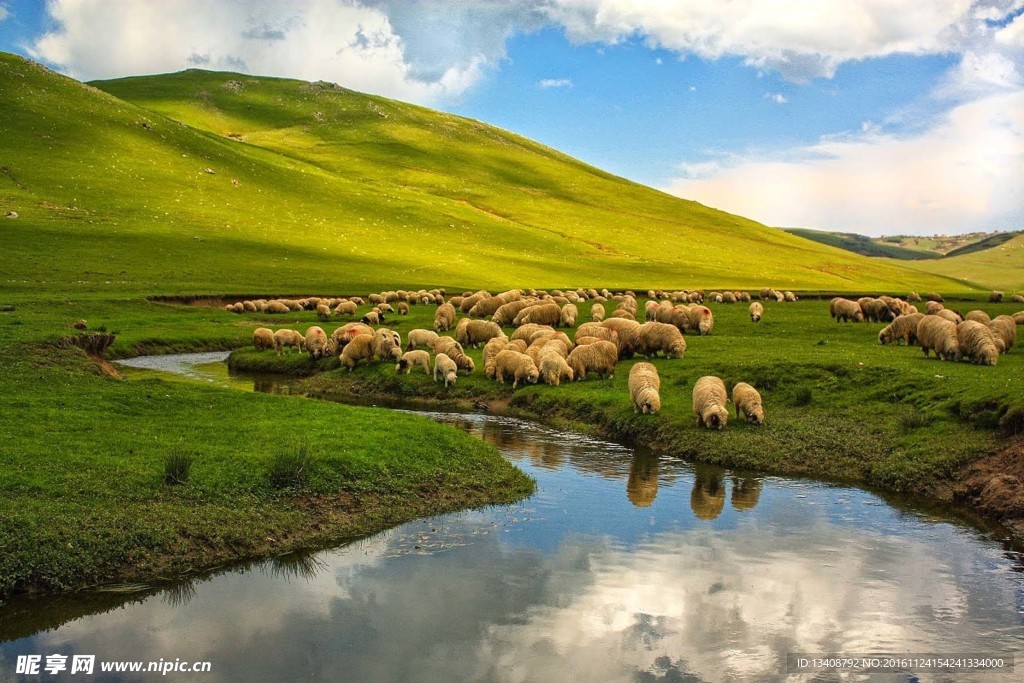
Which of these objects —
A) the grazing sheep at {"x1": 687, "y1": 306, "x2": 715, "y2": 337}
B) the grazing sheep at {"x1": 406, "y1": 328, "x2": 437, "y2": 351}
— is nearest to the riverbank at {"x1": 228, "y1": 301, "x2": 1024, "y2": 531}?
the grazing sheep at {"x1": 406, "y1": 328, "x2": 437, "y2": 351}

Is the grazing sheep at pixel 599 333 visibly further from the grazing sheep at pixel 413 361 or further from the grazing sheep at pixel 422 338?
the grazing sheep at pixel 422 338

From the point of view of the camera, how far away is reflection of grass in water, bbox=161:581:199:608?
11492 millimetres

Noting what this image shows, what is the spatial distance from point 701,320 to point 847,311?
9.03 m

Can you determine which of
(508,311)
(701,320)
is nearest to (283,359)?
(508,311)

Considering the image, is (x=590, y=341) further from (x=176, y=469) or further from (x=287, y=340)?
(x=176, y=469)

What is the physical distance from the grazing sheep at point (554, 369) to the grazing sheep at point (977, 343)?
11992 millimetres

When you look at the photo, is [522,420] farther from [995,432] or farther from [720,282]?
[720,282]

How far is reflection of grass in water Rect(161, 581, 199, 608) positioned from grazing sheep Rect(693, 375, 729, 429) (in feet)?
43.5

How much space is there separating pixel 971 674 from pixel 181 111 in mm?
175648

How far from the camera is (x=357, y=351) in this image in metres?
31.6

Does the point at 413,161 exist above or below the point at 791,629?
above

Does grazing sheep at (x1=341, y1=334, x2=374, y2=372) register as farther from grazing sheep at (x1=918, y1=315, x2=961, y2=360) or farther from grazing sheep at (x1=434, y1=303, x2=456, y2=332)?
grazing sheep at (x1=918, y1=315, x2=961, y2=360)

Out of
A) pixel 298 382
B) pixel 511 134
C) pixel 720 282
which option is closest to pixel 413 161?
pixel 511 134

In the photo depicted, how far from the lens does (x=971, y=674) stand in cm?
1020
